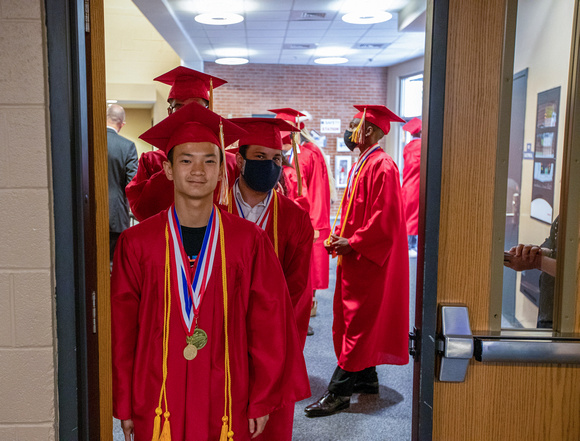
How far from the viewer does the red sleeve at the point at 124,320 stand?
1686mm

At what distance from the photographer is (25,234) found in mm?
1515

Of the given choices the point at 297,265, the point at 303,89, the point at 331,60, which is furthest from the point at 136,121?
the point at 297,265

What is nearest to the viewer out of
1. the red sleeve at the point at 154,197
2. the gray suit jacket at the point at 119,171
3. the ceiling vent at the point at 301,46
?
the red sleeve at the point at 154,197

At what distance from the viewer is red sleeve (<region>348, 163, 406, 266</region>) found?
10.5 feet

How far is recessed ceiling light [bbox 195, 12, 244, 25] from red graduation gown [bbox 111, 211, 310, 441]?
6161 millimetres

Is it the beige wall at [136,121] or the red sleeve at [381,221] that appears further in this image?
the beige wall at [136,121]

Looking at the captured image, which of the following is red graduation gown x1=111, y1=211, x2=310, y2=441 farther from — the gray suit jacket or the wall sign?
the wall sign

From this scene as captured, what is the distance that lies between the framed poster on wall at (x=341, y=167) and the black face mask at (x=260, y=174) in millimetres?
9338

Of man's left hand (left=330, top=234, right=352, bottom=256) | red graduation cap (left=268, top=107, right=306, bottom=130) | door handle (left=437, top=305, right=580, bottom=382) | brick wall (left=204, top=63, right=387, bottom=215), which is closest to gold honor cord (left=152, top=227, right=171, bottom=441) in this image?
door handle (left=437, top=305, right=580, bottom=382)

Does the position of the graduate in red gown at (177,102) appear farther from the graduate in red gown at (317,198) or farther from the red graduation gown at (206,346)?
the graduate in red gown at (317,198)

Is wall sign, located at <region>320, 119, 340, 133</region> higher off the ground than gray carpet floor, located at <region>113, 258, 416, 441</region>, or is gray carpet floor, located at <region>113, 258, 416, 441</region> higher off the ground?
wall sign, located at <region>320, 119, 340, 133</region>

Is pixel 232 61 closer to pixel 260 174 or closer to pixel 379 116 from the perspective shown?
pixel 379 116

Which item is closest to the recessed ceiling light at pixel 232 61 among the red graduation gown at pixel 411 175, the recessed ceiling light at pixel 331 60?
the recessed ceiling light at pixel 331 60

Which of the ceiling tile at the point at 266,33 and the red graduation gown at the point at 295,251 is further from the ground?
the ceiling tile at the point at 266,33
